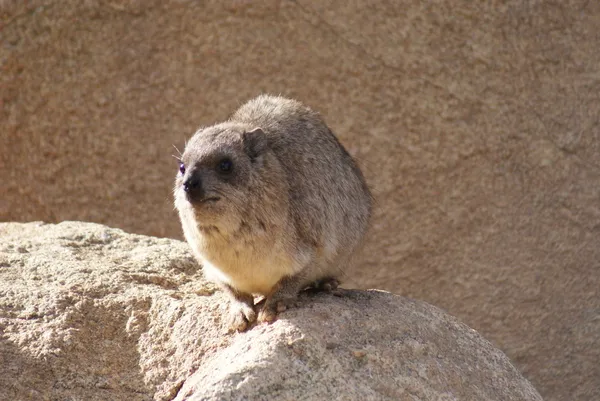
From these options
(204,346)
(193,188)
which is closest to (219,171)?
(193,188)

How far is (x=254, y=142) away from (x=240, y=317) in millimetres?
928

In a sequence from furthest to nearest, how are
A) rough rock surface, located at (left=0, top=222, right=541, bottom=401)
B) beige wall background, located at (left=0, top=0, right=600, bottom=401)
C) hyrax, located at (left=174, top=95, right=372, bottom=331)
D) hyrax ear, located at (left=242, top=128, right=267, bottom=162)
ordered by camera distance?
beige wall background, located at (left=0, top=0, right=600, bottom=401) < hyrax ear, located at (left=242, top=128, right=267, bottom=162) < hyrax, located at (left=174, top=95, right=372, bottom=331) < rough rock surface, located at (left=0, top=222, right=541, bottom=401)

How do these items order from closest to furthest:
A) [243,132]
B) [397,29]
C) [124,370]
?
[124,370]
[243,132]
[397,29]

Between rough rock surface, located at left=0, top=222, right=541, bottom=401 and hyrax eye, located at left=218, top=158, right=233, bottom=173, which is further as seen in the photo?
hyrax eye, located at left=218, top=158, right=233, bottom=173

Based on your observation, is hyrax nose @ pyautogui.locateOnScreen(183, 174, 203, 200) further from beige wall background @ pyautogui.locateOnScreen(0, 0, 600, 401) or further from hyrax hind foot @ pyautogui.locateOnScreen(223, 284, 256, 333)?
beige wall background @ pyautogui.locateOnScreen(0, 0, 600, 401)

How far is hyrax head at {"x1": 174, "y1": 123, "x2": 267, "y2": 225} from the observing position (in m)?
4.71

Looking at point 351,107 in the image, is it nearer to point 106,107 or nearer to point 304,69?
point 304,69

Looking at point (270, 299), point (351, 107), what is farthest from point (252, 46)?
point (270, 299)

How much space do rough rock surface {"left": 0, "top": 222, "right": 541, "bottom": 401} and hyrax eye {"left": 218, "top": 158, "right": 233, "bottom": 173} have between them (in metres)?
0.73

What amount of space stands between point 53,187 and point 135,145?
0.77 metres

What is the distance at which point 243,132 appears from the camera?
5105mm

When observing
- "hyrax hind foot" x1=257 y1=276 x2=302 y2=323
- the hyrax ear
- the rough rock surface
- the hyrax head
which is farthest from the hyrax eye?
the rough rock surface

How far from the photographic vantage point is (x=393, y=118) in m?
7.71

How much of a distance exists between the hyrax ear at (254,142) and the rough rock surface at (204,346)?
31.8 inches
